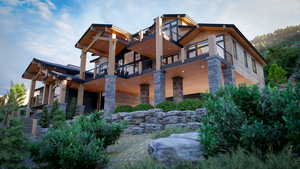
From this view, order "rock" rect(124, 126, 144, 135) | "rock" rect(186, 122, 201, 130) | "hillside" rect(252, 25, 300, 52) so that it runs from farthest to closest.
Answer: "hillside" rect(252, 25, 300, 52)
"rock" rect(124, 126, 144, 135)
"rock" rect(186, 122, 201, 130)

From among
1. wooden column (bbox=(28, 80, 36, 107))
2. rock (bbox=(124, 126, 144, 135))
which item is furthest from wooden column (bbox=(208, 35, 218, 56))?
wooden column (bbox=(28, 80, 36, 107))

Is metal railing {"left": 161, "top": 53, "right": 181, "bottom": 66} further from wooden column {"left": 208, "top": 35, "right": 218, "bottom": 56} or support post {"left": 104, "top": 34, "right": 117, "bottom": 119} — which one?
wooden column {"left": 208, "top": 35, "right": 218, "bottom": 56}

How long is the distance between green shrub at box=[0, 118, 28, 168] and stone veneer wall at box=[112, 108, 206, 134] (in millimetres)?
5174

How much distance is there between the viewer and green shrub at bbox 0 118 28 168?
548 cm

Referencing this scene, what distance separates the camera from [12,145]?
5770mm

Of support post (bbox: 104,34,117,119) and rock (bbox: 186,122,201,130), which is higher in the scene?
support post (bbox: 104,34,117,119)

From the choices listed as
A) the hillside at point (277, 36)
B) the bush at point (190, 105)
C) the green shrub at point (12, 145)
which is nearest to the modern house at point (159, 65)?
the bush at point (190, 105)

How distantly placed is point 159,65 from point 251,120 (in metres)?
10.3

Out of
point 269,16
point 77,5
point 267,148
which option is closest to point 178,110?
point 267,148

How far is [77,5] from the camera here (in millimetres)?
11344

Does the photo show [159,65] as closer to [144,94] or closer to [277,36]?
[144,94]

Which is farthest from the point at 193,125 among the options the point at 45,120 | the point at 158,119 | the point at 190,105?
the point at 45,120

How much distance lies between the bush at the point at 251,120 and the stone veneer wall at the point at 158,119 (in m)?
4.63

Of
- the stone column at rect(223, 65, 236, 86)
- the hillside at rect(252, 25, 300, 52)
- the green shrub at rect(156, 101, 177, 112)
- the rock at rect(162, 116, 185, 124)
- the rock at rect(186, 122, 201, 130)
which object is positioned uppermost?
the hillside at rect(252, 25, 300, 52)
